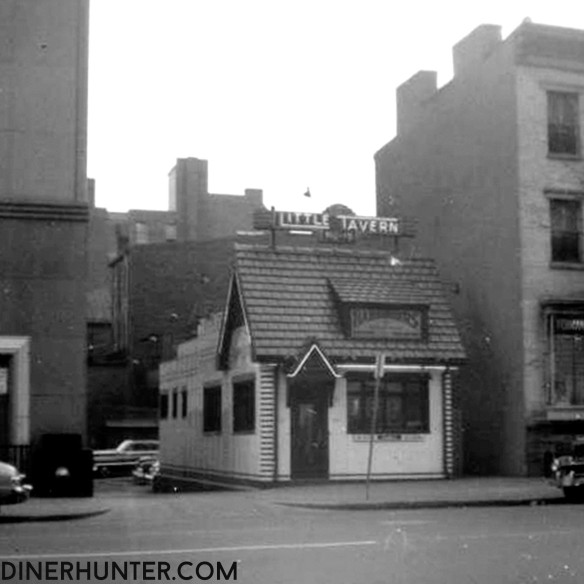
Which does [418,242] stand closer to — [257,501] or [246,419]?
[246,419]

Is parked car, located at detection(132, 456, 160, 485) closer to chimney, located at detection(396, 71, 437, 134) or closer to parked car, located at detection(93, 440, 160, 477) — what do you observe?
parked car, located at detection(93, 440, 160, 477)

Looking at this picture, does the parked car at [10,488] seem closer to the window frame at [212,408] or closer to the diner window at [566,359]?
the window frame at [212,408]

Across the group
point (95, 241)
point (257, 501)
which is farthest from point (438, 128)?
point (95, 241)

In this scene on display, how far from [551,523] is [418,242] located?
2140cm

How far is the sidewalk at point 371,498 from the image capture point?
2031cm

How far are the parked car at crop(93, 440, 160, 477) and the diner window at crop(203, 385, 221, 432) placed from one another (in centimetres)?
862

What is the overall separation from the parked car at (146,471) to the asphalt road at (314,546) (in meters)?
17.6

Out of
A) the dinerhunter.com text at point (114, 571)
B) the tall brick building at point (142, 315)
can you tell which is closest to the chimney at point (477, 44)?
the tall brick building at point (142, 315)

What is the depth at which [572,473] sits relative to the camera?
2266 cm

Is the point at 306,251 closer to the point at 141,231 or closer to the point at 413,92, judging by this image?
the point at 413,92

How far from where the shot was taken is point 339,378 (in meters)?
28.8

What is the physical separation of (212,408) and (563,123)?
13.1 metres

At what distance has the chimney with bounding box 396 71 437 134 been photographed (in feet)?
132

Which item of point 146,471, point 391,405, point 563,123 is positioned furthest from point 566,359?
point 146,471
